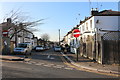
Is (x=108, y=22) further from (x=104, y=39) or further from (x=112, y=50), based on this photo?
(x=112, y=50)

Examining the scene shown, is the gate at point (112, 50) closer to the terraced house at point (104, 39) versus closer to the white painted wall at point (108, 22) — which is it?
the terraced house at point (104, 39)

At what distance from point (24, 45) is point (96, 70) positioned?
15.9m

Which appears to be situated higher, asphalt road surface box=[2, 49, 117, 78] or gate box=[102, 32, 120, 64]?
gate box=[102, 32, 120, 64]

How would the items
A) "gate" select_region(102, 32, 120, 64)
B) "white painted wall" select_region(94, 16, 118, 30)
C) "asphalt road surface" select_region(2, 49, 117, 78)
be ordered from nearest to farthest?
1. "asphalt road surface" select_region(2, 49, 117, 78)
2. "gate" select_region(102, 32, 120, 64)
3. "white painted wall" select_region(94, 16, 118, 30)

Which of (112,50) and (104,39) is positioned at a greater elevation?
(104,39)

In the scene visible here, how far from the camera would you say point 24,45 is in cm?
2488

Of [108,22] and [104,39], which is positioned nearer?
[104,39]

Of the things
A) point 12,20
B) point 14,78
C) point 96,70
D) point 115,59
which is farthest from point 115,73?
point 12,20

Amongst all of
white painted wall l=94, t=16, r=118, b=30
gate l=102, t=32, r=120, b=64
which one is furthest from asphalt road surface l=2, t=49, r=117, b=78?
white painted wall l=94, t=16, r=118, b=30

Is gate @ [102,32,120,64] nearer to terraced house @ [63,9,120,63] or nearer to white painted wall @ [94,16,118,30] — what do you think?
terraced house @ [63,9,120,63]

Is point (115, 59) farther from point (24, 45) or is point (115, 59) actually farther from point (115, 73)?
point (24, 45)

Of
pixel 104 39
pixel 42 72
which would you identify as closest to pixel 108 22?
pixel 104 39

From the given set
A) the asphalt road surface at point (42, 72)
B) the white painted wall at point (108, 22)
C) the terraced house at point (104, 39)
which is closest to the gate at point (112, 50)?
the terraced house at point (104, 39)

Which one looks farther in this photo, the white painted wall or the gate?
the white painted wall
